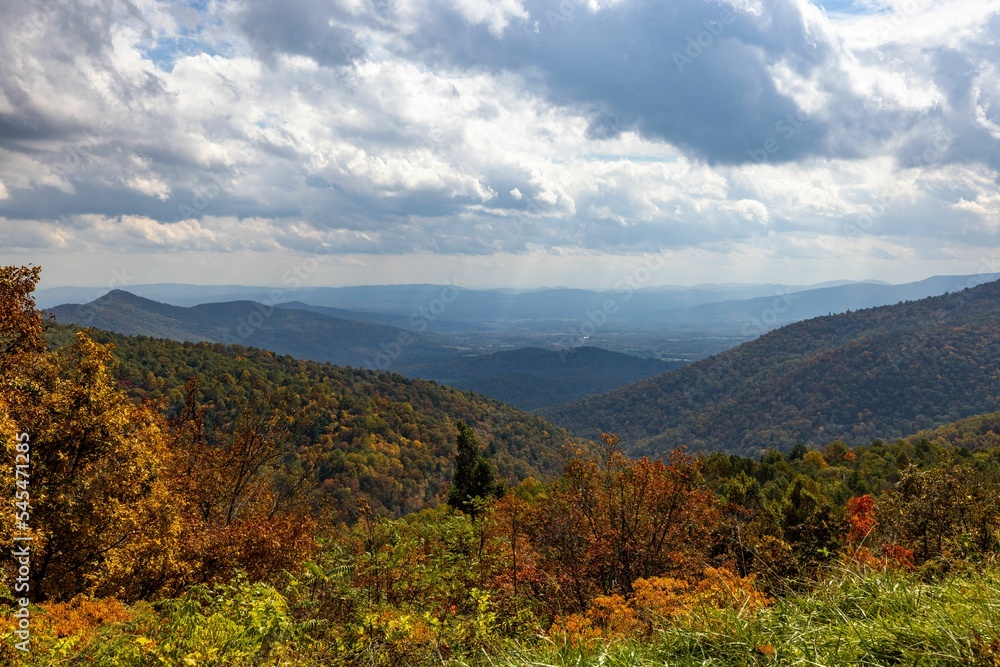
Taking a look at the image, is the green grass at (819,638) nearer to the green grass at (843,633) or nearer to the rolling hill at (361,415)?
the green grass at (843,633)

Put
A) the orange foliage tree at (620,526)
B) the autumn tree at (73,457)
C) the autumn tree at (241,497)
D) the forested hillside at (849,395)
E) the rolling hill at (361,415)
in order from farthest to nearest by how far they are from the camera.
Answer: the forested hillside at (849,395), the rolling hill at (361,415), the orange foliage tree at (620,526), the autumn tree at (241,497), the autumn tree at (73,457)

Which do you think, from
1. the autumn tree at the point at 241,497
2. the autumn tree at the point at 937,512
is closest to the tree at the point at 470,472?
the autumn tree at the point at 241,497

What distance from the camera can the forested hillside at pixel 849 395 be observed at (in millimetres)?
139250

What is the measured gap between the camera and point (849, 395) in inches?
5989

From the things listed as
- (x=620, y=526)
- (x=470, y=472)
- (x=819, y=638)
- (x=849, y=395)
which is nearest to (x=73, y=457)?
(x=819, y=638)

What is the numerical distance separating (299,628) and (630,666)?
545 centimetres

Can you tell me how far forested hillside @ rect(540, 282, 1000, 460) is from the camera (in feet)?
457

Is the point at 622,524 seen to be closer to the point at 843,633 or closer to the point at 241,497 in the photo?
the point at 843,633

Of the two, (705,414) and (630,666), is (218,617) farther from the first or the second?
(705,414)

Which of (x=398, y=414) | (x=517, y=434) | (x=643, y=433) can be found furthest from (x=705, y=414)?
(x=398, y=414)

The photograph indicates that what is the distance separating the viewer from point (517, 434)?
117m

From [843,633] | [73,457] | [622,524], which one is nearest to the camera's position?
[843,633]

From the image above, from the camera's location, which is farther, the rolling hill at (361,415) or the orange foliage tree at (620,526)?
the rolling hill at (361,415)

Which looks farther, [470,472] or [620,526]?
[470,472]
